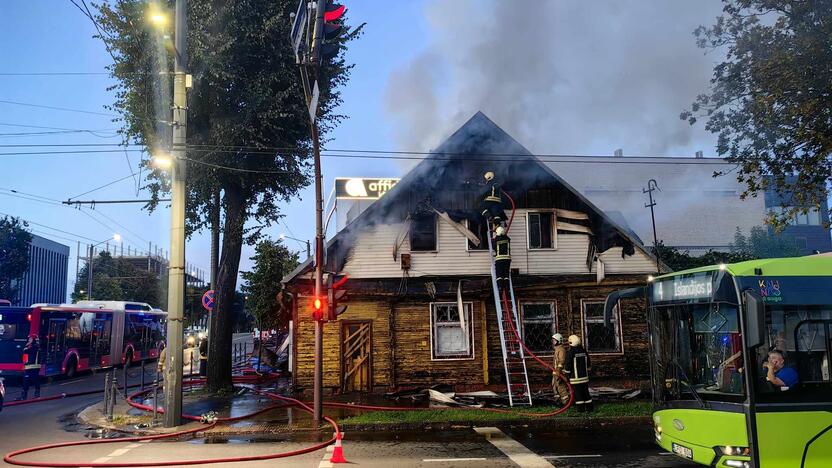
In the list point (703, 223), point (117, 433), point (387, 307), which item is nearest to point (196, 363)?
point (387, 307)

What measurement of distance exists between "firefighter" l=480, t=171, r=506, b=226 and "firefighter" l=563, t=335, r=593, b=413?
424 centimetres

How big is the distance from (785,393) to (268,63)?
13697mm

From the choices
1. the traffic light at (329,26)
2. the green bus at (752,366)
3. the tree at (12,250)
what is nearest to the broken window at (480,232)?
the traffic light at (329,26)

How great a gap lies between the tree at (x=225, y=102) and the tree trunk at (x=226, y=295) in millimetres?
28

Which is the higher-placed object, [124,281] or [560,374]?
[124,281]

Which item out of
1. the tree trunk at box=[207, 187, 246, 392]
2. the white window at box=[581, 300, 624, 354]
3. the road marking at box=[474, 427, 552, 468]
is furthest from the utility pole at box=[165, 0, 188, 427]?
the white window at box=[581, 300, 624, 354]

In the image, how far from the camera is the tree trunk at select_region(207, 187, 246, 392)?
15695 mm

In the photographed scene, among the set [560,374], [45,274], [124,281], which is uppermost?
[45,274]

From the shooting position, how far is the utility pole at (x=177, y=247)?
10.8 m

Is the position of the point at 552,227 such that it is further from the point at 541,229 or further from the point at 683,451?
the point at 683,451

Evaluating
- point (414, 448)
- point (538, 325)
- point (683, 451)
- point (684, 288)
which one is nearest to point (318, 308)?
point (414, 448)

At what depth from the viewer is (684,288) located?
6695 millimetres

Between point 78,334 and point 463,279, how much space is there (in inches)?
622

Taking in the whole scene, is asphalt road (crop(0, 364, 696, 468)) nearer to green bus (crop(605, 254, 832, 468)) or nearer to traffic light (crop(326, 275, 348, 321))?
green bus (crop(605, 254, 832, 468))
